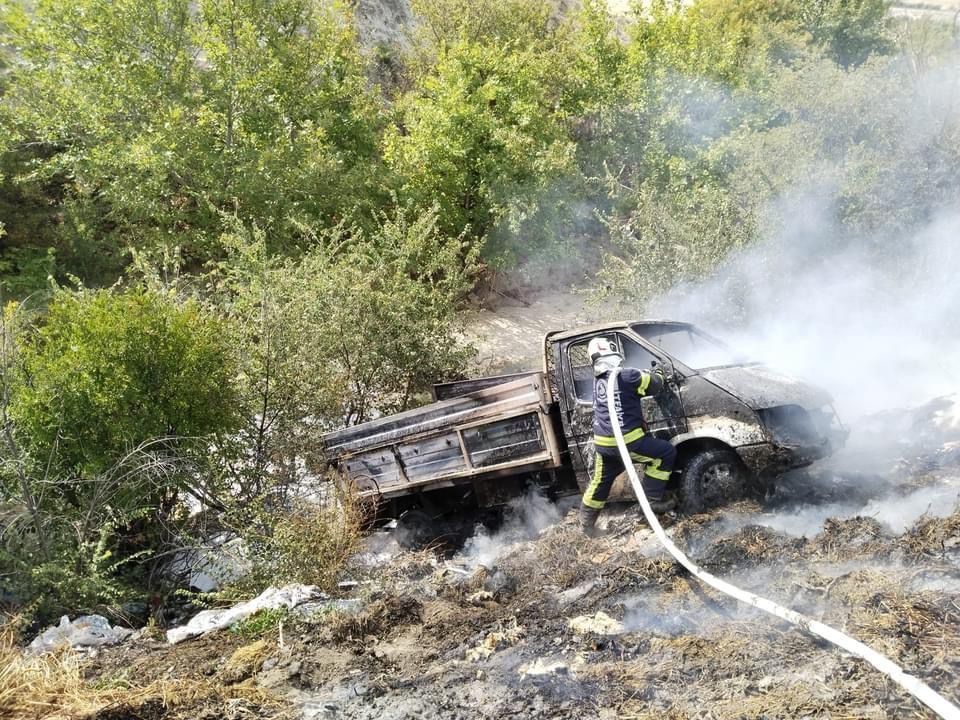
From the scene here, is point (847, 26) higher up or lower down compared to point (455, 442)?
higher up

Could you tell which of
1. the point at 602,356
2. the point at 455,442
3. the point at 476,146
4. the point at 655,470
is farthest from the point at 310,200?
the point at 655,470

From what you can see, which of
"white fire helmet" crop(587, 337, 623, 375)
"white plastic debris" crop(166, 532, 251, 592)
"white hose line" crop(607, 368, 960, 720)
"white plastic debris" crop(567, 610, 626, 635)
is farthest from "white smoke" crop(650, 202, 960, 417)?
"white plastic debris" crop(166, 532, 251, 592)

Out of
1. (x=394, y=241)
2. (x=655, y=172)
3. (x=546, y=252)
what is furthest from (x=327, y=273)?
(x=655, y=172)

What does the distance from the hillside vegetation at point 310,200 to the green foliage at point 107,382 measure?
3 centimetres

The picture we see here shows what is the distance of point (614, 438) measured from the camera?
20.9ft

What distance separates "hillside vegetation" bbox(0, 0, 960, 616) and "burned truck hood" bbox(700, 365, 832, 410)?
372 centimetres

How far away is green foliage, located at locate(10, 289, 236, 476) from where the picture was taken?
7602 mm

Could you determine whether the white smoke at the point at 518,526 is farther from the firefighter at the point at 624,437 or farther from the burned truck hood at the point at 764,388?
the burned truck hood at the point at 764,388

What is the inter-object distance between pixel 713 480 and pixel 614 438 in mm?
988

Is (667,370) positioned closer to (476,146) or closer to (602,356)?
(602,356)

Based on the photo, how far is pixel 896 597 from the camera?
14.3ft

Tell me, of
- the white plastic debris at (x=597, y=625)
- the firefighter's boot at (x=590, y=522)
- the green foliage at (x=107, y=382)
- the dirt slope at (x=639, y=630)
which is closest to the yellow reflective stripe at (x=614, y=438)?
the firefighter's boot at (x=590, y=522)

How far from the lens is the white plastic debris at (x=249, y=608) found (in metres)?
6.09

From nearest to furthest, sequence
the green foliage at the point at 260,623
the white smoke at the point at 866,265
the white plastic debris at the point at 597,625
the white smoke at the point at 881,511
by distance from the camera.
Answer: the white plastic debris at the point at 597,625 → the green foliage at the point at 260,623 → the white smoke at the point at 881,511 → the white smoke at the point at 866,265
